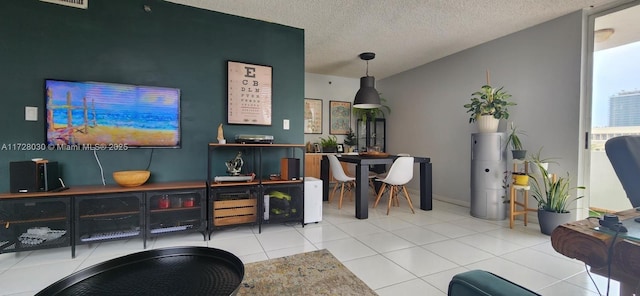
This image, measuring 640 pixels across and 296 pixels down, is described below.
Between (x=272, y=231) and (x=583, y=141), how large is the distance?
366 cm

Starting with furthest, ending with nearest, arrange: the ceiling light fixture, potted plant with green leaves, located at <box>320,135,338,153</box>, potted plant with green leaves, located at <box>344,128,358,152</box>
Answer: potted plant with green leaves, located at <box>344,128,358,152</box> → potted plant with green leaves, located at <box>320,135,338,153</box> → the ceiling light fixture

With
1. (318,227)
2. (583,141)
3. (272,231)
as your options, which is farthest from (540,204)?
(272,231)

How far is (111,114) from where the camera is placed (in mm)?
2670

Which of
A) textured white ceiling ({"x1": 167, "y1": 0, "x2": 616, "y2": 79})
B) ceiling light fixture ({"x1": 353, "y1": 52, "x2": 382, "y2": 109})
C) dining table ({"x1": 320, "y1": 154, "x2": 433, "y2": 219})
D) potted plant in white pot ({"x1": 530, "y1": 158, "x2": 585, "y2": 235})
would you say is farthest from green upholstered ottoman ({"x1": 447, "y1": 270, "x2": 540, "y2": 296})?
ceiling light fixture ({"x1": 353, "y1": 52, "x2": 382, "y2": 109})

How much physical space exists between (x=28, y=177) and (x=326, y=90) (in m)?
4.83

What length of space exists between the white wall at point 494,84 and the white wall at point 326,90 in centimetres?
95

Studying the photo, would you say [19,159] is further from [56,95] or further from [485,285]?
[485,285]

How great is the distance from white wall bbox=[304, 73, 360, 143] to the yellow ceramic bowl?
3587 mm

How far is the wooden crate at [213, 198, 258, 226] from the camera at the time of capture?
2.76m

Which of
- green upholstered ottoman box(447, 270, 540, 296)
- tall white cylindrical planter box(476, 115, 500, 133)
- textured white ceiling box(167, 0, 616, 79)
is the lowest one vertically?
green upholstered ottoman box(447, 270, 540, 296)

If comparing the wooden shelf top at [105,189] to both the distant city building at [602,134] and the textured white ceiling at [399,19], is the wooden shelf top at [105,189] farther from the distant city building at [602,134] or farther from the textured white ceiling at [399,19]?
the distant city building at [602,134]

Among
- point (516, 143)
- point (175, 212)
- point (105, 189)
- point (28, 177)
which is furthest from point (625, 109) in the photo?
point (28, 177)

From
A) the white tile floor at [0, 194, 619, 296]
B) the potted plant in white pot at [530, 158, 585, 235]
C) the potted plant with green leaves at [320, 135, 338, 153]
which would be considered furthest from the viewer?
the potted plant with green leaves at [320, 135, 338, 153]

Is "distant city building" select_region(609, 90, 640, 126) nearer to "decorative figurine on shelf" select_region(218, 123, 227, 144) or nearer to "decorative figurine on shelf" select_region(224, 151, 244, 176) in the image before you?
"decorative figurine on shelf" select_region(224, 151, 244, 176)
